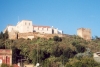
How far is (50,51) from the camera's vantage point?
184 feet

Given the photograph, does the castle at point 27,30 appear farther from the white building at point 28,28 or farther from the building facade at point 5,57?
the building facade at point 5,57

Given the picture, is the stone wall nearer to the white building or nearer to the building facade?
the white building

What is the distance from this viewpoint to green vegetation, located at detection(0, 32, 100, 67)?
50438mm

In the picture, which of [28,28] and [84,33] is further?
[84,33]

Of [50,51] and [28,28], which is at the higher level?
[28,28]

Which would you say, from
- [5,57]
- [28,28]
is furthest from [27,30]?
[5,57]

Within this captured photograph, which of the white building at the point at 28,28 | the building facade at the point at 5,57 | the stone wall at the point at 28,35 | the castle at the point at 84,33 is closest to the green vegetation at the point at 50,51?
the stone wall at the point at 28,35

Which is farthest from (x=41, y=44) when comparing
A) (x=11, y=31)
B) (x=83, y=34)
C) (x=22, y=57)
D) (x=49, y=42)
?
(x=83, y=34)

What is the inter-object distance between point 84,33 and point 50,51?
74.9ft

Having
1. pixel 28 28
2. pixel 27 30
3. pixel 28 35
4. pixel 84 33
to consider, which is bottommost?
pixel 28 35

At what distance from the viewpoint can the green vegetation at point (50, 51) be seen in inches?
1986

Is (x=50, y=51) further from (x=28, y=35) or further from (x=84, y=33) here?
(x=84, y=33)

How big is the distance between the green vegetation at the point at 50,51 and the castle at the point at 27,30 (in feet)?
7.06

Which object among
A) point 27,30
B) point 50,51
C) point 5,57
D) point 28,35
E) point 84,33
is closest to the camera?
point 5,57
